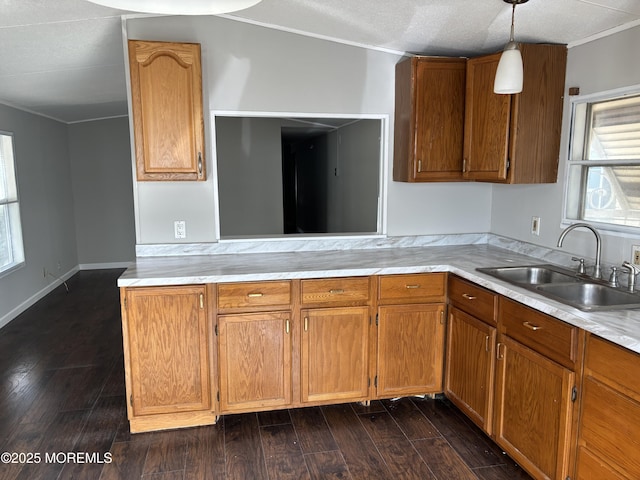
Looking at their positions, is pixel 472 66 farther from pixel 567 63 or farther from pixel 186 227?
pixel 186 227

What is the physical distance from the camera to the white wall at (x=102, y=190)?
6707mm

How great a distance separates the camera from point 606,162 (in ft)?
8.40

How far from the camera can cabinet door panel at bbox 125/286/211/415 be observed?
101 inches

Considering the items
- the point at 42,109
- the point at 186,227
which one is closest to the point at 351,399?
the point at 186,227

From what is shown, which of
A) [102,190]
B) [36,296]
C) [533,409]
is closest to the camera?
[533,409]

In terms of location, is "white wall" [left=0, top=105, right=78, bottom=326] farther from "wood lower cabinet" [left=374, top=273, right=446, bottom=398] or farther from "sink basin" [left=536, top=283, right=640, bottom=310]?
"sink basin" [left=536, top=283, right=640, bottom=310]

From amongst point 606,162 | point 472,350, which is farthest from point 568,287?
point 606,162

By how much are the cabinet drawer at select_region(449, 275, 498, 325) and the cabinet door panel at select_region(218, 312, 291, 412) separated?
37.9 inches

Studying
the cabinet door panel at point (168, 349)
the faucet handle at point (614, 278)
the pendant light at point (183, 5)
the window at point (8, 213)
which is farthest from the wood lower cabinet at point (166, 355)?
the window at point (8, 213)

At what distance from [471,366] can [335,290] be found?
2.77 feet

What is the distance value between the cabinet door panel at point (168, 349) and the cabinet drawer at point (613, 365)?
182 cm

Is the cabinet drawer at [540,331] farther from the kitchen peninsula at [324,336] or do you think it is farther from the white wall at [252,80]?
the white wall at [252,80]

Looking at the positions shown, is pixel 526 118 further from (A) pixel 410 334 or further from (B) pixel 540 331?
(A) pixel 410 334

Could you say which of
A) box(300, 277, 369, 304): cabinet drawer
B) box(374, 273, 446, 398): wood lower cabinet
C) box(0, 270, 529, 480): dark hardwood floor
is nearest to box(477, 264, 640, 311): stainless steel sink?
box(374, 273, 446, 398): wood lower cabinet
